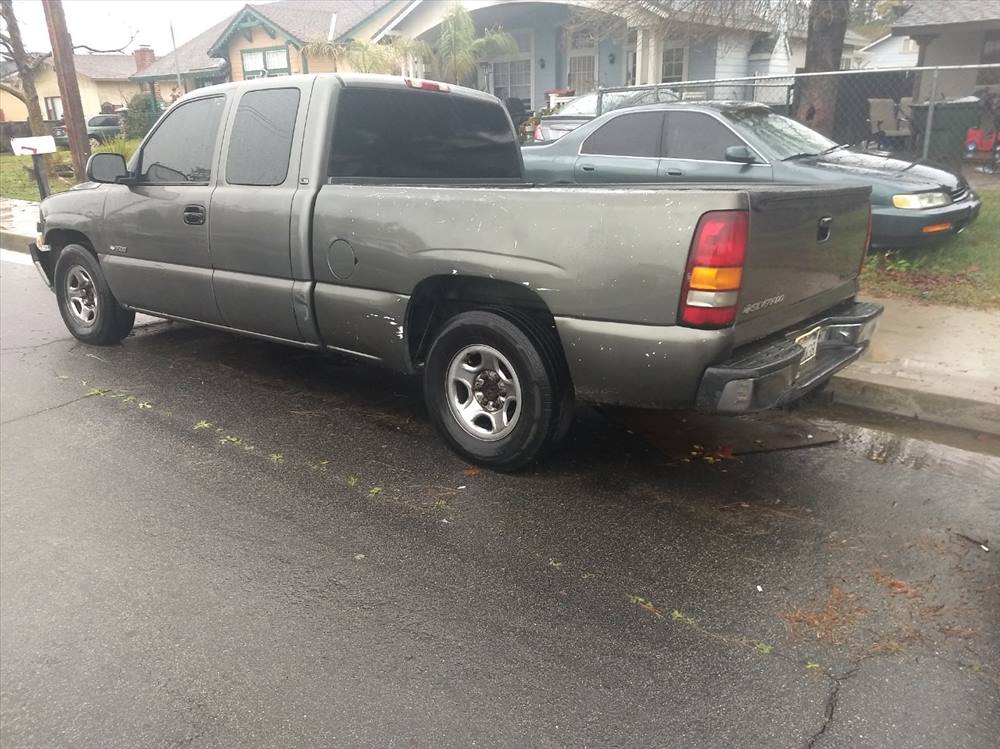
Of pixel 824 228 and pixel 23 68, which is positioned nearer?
pixel 824 228

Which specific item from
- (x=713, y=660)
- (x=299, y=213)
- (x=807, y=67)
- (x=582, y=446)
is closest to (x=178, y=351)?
(x=299, y=213)

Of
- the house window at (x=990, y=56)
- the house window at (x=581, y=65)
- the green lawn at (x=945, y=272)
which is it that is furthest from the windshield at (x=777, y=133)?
the house window at (x=990, y=56)

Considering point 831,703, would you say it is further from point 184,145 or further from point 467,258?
Answer: point 184,145

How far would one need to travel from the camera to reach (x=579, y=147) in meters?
8.59

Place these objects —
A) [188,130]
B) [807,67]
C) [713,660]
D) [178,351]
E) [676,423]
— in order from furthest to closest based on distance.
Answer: [807,67] < [178,351] < [188,130] < [676,423] < [713,660]

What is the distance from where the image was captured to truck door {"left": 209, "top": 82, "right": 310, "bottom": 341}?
4598mm

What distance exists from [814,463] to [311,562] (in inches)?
103

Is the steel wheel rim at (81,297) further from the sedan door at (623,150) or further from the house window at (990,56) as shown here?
the house window at (990,56)

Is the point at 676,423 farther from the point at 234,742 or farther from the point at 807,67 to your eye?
the point at 807,67

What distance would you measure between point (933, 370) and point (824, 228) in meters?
2.12

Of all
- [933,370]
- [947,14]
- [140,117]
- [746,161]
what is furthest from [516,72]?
[933,370]

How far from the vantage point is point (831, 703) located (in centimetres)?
249

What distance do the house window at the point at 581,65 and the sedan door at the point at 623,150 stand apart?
13.5m

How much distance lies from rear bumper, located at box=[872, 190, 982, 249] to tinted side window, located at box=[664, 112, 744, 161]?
1.46 metres
